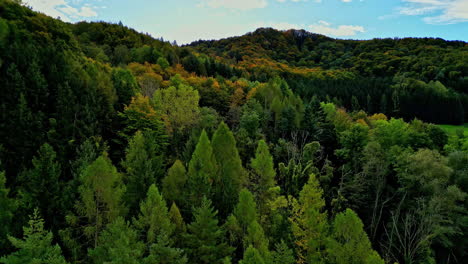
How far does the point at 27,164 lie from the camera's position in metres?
33.2

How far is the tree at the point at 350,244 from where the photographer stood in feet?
83.2

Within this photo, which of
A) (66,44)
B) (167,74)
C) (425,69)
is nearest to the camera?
(66,44)

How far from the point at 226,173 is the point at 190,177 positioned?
5.76 metres

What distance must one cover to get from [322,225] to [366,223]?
22.2m

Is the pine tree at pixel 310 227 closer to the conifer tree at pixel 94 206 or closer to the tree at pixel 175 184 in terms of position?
the tree at pixel 175 184

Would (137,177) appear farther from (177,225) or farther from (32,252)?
(32,252)

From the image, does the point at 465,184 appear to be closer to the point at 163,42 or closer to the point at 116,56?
the point at 116,56

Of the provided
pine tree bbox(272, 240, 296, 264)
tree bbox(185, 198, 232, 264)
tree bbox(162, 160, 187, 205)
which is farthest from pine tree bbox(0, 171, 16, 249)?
pine tree bbox(272, 240, 296, 264)

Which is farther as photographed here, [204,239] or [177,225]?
[177,225]

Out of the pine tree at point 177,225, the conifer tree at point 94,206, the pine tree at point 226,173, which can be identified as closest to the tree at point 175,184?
the pine tree at point 177,225

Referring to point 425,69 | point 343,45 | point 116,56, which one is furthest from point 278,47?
point 116,56

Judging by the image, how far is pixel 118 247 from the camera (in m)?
19.8

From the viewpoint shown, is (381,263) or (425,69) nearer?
(381,263)

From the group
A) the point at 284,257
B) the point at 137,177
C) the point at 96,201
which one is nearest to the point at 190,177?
the point at 137,177
